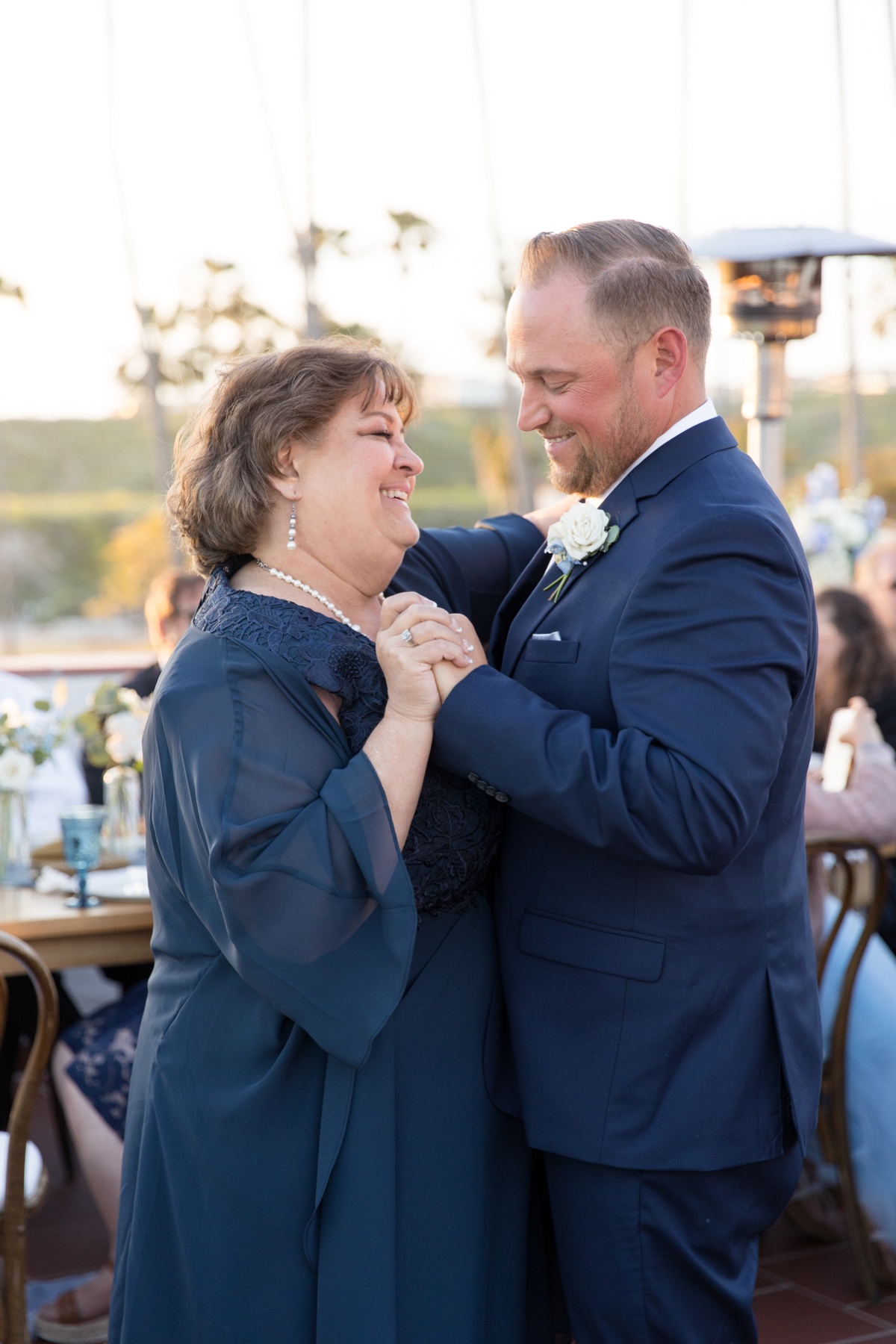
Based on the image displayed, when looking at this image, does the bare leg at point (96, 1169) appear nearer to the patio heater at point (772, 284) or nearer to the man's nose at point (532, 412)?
the man's nose at point (532, 412)

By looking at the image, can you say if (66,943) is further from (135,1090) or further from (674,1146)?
(674,1146)

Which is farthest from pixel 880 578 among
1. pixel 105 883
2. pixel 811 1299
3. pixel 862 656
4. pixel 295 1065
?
pixel 295 1065

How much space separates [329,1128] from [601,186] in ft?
37.1

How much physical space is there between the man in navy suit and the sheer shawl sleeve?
181mm

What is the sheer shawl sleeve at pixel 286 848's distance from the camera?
174cm

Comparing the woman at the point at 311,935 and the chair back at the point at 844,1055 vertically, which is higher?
the woman at the point at 311,935

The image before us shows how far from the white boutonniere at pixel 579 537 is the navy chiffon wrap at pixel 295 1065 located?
0.43 m

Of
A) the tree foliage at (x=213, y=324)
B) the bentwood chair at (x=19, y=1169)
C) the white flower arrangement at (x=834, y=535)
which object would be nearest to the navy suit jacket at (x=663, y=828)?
the bentwood chair at (x=19, y=1169)

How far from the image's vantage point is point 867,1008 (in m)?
3.43

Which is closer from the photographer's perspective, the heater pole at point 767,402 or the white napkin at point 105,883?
the white napkin at point 105,883

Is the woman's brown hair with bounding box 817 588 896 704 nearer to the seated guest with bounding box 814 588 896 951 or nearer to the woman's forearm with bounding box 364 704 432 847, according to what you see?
the seated guest with bounding box 814 588 896 951

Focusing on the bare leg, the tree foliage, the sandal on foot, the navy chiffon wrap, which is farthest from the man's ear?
the tree foliage

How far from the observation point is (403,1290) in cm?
193

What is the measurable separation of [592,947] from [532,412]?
2.52ft
